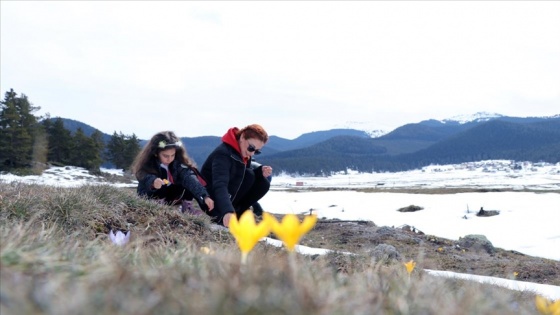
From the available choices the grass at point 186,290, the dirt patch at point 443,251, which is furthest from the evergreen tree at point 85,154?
the grass at point 186,290

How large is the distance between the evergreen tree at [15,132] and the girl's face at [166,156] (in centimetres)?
4577

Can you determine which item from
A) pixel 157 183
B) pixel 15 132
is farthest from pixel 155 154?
pixel 15 132

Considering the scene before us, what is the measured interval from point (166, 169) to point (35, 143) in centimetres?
4829

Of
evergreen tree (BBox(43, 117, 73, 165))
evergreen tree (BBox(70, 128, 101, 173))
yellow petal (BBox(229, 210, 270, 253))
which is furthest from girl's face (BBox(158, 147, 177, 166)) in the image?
evergreen tree (BBox(43, 117, 73, 165))

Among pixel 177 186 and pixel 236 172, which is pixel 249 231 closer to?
pixel 236 172

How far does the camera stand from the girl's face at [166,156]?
7.38m

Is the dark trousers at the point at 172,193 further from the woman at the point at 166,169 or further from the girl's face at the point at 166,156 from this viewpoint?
the girl's face at the point at 166,156

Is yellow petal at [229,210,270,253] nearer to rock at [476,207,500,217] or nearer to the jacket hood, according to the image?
the jacket hood

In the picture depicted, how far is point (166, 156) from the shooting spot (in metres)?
7.43

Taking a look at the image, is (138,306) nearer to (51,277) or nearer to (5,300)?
(5,300)

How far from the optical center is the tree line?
46.9 meters

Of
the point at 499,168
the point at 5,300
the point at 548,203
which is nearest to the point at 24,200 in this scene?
the point at 5,300

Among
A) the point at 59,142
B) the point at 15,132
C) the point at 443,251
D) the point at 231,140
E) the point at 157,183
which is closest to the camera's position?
the point at 157,183

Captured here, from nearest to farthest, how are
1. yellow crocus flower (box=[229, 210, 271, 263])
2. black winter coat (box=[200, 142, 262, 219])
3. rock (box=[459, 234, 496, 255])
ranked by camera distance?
yellow crocus flower (box=[229, 210, 271, 263]) < black winter coat (box=[200, 142, 262, 219]) < rock (box=[459, 234, 496, 255])
